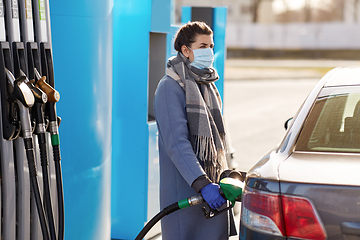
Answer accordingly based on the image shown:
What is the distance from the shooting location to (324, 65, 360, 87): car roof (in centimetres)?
256

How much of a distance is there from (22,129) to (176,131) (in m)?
0.77

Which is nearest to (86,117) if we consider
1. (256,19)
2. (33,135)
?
(33,135)

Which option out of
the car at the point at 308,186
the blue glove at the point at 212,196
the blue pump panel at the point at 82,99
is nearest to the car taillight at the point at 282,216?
the car at the point at 308,186

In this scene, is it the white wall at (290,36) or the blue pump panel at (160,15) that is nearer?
the blue pump panel at (160,15)

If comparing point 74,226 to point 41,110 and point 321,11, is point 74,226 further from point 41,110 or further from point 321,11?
point 321,11

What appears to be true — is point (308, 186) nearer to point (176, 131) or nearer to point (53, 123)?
point (176, 131)

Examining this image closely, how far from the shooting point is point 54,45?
10.5 ft

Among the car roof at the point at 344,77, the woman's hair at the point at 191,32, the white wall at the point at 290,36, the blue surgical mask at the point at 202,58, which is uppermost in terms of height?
the woman's hair at the point at 191,32

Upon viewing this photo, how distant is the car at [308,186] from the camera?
1.80 meters

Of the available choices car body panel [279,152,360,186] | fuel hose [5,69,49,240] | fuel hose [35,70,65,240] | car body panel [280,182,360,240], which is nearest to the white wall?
fuel hose [35,70,65,240]

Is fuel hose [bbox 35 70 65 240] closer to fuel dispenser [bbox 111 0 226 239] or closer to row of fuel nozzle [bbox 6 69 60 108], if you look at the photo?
row of fuel nozzle [bbox 6 69 60 108]

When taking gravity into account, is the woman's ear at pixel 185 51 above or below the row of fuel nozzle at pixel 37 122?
above

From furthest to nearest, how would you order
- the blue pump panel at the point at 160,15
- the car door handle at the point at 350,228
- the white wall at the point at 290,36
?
the white wall at the point at 290,36
the blue pump panel at the point at 160,15
the car door handle at the point at 350,228

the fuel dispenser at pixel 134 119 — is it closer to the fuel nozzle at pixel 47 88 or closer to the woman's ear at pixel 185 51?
the woman's ear at pixel 185 51
